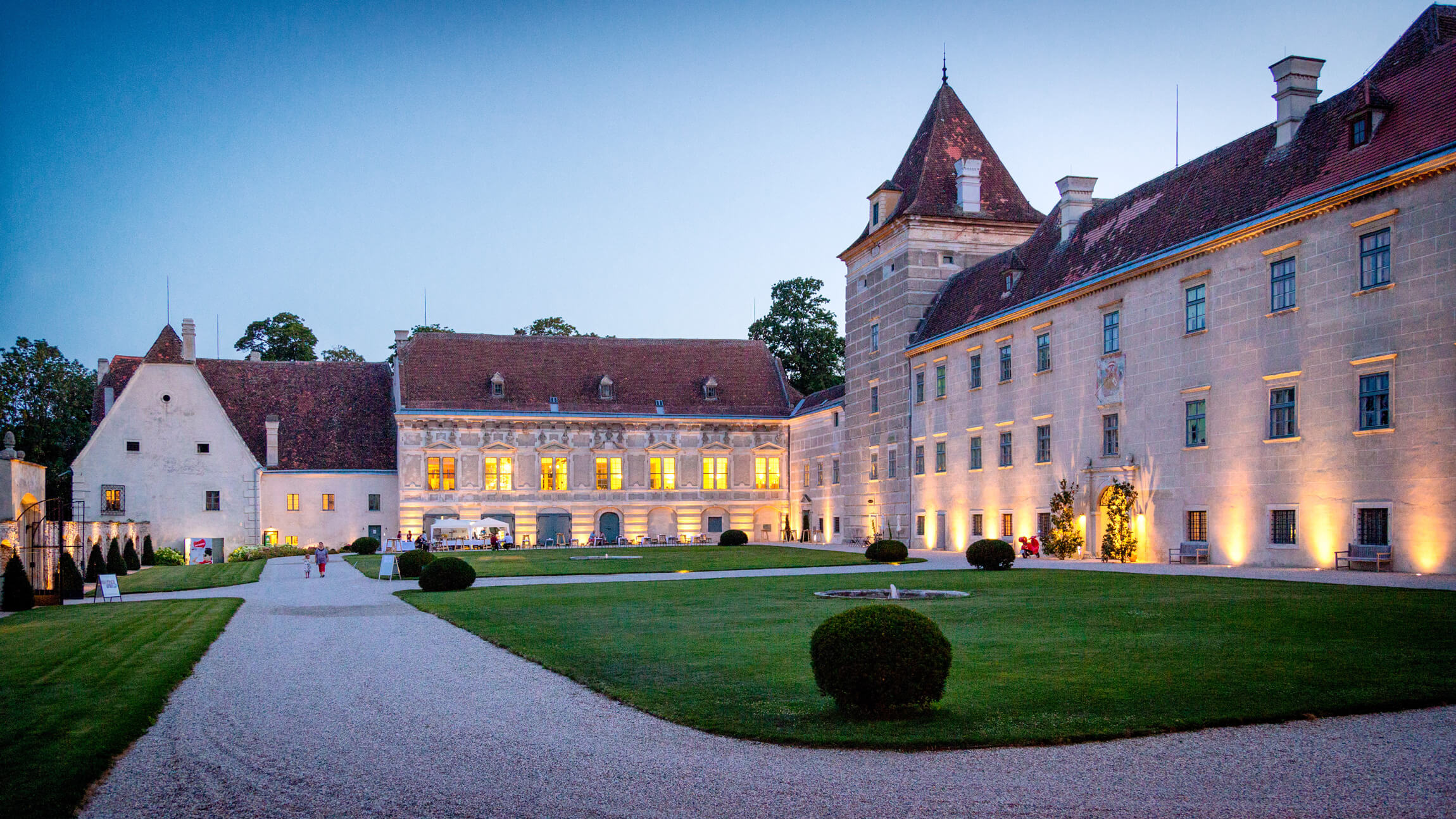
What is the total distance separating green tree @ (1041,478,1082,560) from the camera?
38.3 metres

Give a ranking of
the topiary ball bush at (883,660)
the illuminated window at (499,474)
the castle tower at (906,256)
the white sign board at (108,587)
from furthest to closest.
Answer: the illuminated window at (499,474)
the castle tower at (906,256)
the white sign board at (108,587)
the topiary ball bush at (883,660)

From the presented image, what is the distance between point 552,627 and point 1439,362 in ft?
66.7

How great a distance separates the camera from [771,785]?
8.19 m

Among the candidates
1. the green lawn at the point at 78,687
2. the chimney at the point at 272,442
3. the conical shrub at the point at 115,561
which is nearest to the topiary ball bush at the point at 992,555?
the green lawn at the point at 78,687

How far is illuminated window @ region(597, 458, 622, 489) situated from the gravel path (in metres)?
55.1

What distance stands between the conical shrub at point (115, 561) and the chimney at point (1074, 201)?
3645 centimetres

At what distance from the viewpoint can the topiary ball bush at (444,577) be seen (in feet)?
94.2

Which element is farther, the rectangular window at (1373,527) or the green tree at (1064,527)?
the green tree at (1064,527)

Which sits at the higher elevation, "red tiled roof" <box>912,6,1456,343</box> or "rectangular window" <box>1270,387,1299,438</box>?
"red tiled roof" <box>912,6,1456,343</box>

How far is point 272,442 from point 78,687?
51.6m

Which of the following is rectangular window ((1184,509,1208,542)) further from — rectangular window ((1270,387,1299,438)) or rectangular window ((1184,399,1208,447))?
rectangular window ((1270,387,1299,438))

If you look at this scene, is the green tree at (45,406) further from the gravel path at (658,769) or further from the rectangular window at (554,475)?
the gravel path at (658,769)

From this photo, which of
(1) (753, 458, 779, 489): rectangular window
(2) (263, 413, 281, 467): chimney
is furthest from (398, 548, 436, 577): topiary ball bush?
(1) (753, 458, 779, 489): rectangular window

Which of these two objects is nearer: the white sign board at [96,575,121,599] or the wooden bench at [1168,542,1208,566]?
the white sign board at [96,575,121,599]
